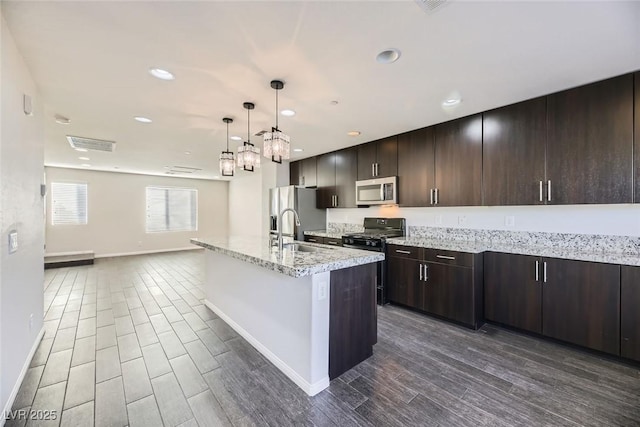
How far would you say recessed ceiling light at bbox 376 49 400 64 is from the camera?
1.93 meters

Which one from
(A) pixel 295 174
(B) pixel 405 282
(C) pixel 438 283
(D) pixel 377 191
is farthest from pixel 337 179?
(C) pixel 438 283

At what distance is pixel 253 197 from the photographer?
786 centimetres

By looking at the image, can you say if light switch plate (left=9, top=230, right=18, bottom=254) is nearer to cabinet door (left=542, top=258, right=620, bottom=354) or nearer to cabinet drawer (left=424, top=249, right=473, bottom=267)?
cabinet drawer (left=424, top=249, right=473, bottom=267)

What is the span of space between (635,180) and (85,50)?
4.41m

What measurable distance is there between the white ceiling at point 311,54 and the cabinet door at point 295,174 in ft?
8.69

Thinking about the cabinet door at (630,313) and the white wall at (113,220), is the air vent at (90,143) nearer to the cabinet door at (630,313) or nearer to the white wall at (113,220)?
the white wall at (113,220)

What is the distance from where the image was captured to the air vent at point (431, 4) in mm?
1461

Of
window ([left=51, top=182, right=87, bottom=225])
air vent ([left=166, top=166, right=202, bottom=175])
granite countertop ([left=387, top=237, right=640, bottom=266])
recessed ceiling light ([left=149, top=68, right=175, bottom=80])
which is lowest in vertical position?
granite countertop ([left=387, top=237, right=640, bottom=266])

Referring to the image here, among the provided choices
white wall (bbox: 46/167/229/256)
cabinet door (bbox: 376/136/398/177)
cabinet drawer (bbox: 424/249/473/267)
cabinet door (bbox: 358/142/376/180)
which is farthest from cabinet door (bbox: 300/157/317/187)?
white wall (bbox: 46/167/229/256)

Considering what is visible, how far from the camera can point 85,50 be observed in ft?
6.23

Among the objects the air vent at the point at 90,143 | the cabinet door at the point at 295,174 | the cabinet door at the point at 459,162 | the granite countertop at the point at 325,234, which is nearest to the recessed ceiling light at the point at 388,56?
the cabinet door at the point at 459,162

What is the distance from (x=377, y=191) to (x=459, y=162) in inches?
48.2

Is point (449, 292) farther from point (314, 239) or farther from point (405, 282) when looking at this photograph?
point (314, 239)

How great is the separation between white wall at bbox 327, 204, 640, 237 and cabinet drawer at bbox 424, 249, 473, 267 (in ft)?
2.42
